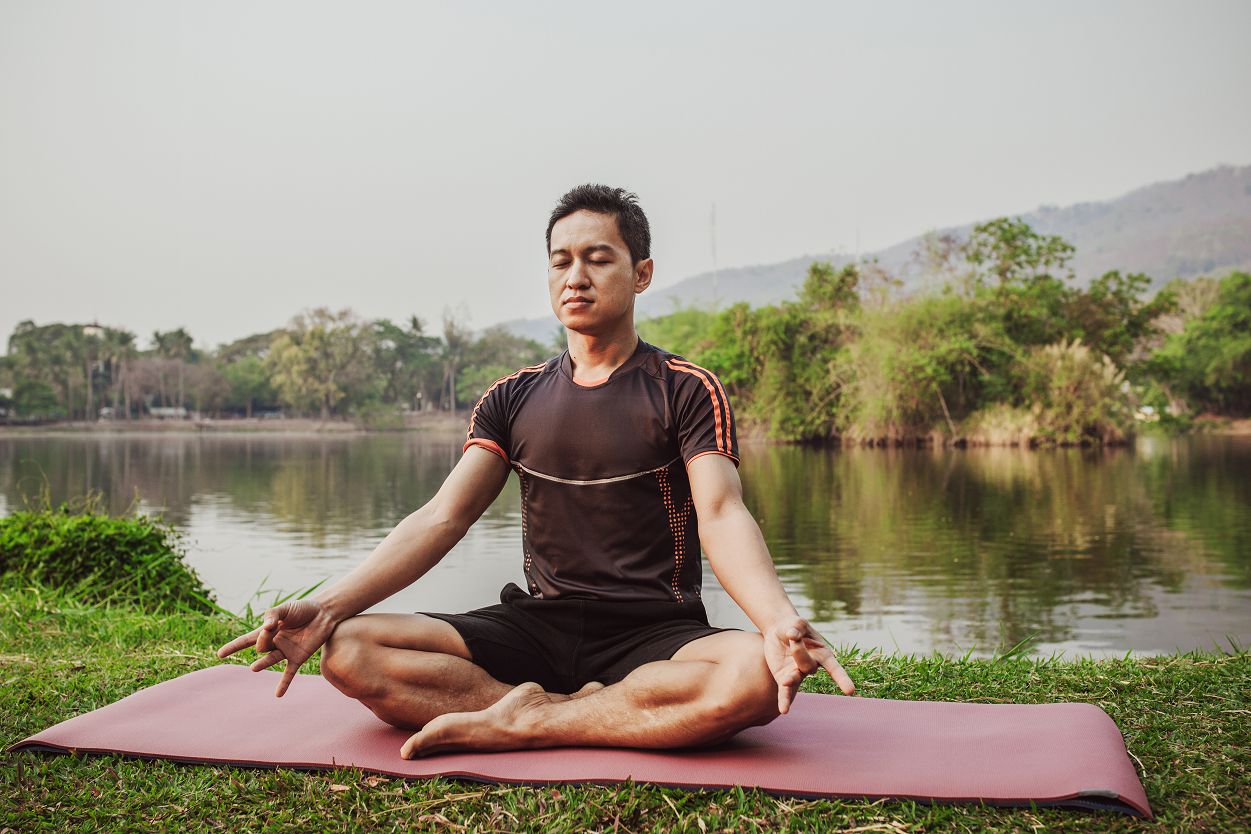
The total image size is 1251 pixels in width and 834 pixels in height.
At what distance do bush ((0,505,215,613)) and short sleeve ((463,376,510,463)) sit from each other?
2644 mm

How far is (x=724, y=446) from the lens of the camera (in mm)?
2322

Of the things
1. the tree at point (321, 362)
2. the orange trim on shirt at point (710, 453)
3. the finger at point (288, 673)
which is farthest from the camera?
the tree at point (321, 362)

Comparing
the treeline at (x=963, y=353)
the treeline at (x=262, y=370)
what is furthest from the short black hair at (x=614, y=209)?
the treeline at (x=262, y=370)

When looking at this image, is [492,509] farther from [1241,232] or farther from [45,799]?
[1241,232]

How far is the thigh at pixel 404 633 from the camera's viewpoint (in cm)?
223

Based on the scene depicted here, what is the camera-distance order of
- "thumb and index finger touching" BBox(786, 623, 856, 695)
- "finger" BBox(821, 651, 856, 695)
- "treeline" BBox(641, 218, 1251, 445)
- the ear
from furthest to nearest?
"treeline" BBox(641, 218, 1251, 445)
the ear
"thumb and index finger touching" BBox(786, 623, 856, 695)
"finger" BBox(821, 651, 856, 695)

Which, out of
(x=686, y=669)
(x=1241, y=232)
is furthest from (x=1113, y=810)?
(x=1241, y=232)

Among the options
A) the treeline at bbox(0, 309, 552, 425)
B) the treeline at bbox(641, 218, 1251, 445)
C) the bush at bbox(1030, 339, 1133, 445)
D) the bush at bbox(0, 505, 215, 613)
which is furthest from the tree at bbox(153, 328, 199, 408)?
the bush at bbox(0, 505, 215, 613)

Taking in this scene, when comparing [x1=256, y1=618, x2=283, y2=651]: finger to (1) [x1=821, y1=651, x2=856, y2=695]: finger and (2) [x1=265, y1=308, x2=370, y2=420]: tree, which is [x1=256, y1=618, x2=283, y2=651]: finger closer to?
(1) [x1=821, y1=651, x2=856, y2=695]: finger

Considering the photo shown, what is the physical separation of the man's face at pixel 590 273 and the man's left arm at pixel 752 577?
42 cm

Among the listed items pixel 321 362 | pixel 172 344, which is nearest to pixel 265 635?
pixel 321 362

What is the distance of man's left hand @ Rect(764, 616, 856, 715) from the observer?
1.86 m

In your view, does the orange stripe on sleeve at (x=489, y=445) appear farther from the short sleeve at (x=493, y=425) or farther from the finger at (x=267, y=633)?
the finger at (x=267, y=633)

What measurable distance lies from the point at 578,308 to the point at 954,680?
161 cm
